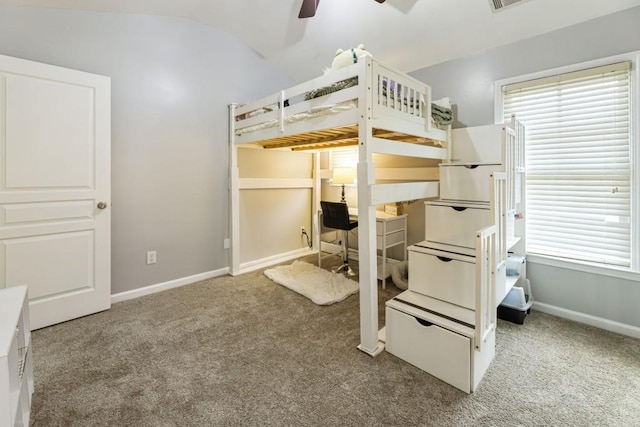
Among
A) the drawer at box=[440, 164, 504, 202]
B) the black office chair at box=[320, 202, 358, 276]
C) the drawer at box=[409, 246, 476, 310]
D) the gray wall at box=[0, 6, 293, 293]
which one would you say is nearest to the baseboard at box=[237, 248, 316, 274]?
the gray wall at box=[0, 6, 293, 293]

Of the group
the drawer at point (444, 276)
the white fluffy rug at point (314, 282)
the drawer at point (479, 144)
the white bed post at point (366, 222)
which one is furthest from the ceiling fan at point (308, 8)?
the white fluffy rug at point (314, 282)

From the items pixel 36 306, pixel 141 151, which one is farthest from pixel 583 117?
pixel 36 306

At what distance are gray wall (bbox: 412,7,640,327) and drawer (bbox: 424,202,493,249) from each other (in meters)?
0.89

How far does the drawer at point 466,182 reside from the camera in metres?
2.15

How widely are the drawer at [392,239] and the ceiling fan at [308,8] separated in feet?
7.25

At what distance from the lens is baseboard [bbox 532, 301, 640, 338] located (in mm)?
2035

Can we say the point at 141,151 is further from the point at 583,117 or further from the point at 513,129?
the point at 583,117

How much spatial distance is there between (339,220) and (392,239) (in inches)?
22.5

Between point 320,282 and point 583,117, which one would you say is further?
point 320,282

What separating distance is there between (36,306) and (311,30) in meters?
3.31

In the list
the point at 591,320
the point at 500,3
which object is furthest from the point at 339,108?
the point at 591,320

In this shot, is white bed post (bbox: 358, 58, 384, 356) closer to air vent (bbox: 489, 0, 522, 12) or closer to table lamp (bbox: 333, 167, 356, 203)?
air vent (bbox: 489, 0, 522, 12)

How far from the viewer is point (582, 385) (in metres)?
1.55

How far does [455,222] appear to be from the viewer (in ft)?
6.89
